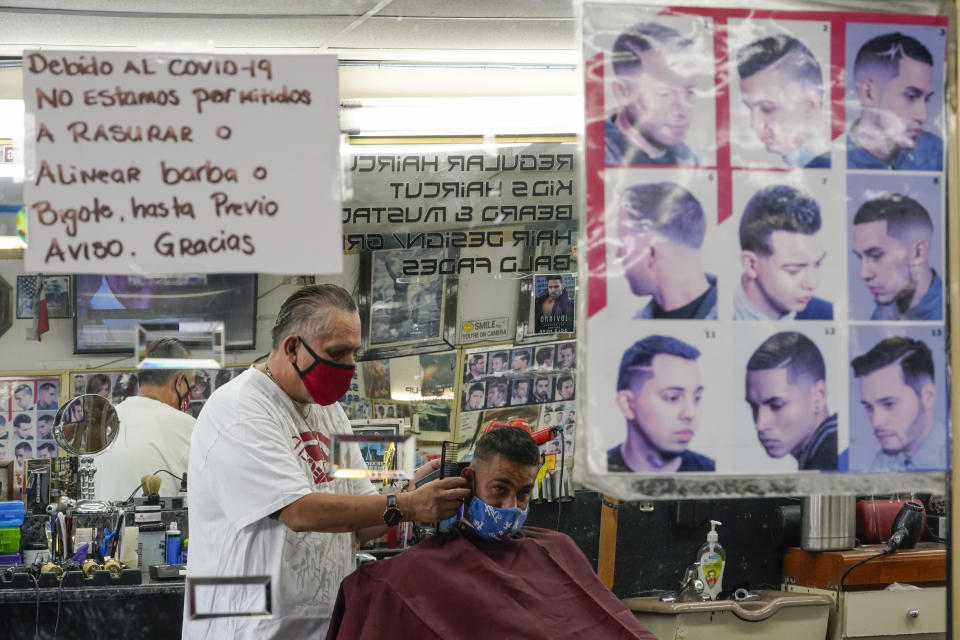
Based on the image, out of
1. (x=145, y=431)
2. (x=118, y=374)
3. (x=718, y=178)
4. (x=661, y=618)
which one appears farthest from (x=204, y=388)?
(x=661, y=618)

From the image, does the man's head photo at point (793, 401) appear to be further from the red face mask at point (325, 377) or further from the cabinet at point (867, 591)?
the cabinet at point (867, 591)

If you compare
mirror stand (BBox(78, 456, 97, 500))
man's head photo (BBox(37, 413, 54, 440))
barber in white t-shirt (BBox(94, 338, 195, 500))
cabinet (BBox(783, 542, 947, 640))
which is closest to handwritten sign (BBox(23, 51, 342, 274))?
barber in white t-shirt (BBox(94, 338, 195, 500))

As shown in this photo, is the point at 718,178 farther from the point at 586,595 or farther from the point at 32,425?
the point at 32,425

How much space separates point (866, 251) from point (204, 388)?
56.4 inches

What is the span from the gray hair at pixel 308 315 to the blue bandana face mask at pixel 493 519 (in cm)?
74

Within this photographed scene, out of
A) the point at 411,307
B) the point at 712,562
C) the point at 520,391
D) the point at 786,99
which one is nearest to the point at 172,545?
the point at 411,307

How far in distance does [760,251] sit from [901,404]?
319mm

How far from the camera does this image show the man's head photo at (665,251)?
1.53 m

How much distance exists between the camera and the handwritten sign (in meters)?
1.48

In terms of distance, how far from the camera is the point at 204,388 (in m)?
2.35

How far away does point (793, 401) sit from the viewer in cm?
157

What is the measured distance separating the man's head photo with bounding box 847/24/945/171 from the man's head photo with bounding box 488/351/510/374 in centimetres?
164

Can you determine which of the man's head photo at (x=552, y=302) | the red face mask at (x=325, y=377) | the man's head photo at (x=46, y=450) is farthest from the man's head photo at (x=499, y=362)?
the man's head photo at (x=46, y=450)

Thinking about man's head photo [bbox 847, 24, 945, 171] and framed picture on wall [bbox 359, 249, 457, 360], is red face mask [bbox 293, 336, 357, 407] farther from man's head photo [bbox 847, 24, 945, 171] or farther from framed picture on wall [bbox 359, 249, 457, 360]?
man's head photo [bbox 847, 24, 945, 171]
